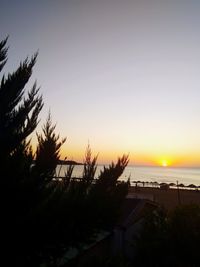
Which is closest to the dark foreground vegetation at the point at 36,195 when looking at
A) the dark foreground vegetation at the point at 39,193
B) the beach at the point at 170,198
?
the dark foreground vegetation at the point at 39,193

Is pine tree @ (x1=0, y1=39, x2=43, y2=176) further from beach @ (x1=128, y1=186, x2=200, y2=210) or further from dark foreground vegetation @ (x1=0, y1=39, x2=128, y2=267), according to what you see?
beach @ (x1=128, y1=186, x2=200, y2=210)

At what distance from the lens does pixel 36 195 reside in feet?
18.1

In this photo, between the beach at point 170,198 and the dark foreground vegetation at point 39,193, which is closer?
the dark foreground vegetation at point 39,193

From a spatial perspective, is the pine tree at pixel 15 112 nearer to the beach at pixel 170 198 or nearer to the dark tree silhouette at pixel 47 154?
the dark tree silhouette at pixel 47 154

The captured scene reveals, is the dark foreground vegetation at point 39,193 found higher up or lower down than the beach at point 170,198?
lower down

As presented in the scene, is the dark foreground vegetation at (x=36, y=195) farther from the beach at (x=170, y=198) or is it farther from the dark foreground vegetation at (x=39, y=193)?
the beach at (x=170, y=198)

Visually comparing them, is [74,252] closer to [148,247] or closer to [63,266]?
[63,266]

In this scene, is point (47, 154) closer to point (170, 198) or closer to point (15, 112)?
point (15, 112)

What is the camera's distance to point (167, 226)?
611 inches

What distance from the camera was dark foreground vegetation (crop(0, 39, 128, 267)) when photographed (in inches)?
202

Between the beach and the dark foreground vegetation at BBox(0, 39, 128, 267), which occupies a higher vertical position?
the beach

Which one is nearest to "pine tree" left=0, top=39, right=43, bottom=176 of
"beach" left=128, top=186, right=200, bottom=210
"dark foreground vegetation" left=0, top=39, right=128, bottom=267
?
"dark foreground vegetation" left=0, top=39, right=128, bottom=267

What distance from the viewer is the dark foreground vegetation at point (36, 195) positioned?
5.12m

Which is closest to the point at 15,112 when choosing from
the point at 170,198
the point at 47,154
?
the point at 47,154
